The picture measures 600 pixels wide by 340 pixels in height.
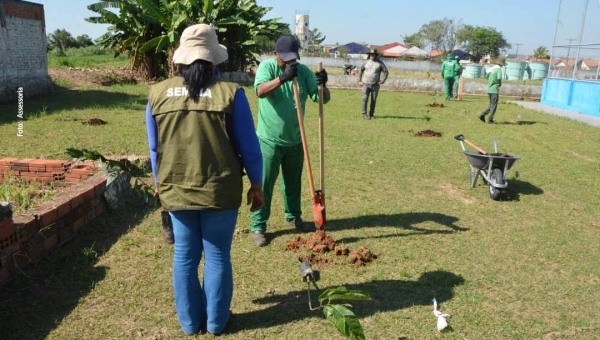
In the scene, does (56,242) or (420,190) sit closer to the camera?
(56,242)

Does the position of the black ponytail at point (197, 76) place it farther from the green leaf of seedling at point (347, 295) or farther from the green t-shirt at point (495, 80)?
the green t-shirt at point (495, 80)

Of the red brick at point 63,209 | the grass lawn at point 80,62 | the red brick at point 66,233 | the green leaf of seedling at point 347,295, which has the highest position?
the grass lawn at point 80,62

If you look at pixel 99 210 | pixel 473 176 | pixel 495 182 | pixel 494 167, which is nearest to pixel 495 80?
pixel 473 176

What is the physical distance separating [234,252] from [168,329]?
4.20 feet

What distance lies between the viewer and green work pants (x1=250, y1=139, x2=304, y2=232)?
15.1ft

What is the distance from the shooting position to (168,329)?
320 cm

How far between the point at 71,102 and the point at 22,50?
2.18 m

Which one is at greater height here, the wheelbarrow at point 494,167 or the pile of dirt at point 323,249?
the wheelbarrow at point 494,167

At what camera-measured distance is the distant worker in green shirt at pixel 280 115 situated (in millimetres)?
4242

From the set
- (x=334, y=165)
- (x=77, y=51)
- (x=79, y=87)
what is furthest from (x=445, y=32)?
(x=334, y=165)

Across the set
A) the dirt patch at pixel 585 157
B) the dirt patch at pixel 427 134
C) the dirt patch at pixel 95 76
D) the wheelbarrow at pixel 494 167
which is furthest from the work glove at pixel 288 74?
the dirt patch at pixel 95 76

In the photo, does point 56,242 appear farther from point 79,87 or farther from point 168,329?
point 79,87

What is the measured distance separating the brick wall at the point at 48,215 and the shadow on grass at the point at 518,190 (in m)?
5.04

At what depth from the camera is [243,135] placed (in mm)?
2877
